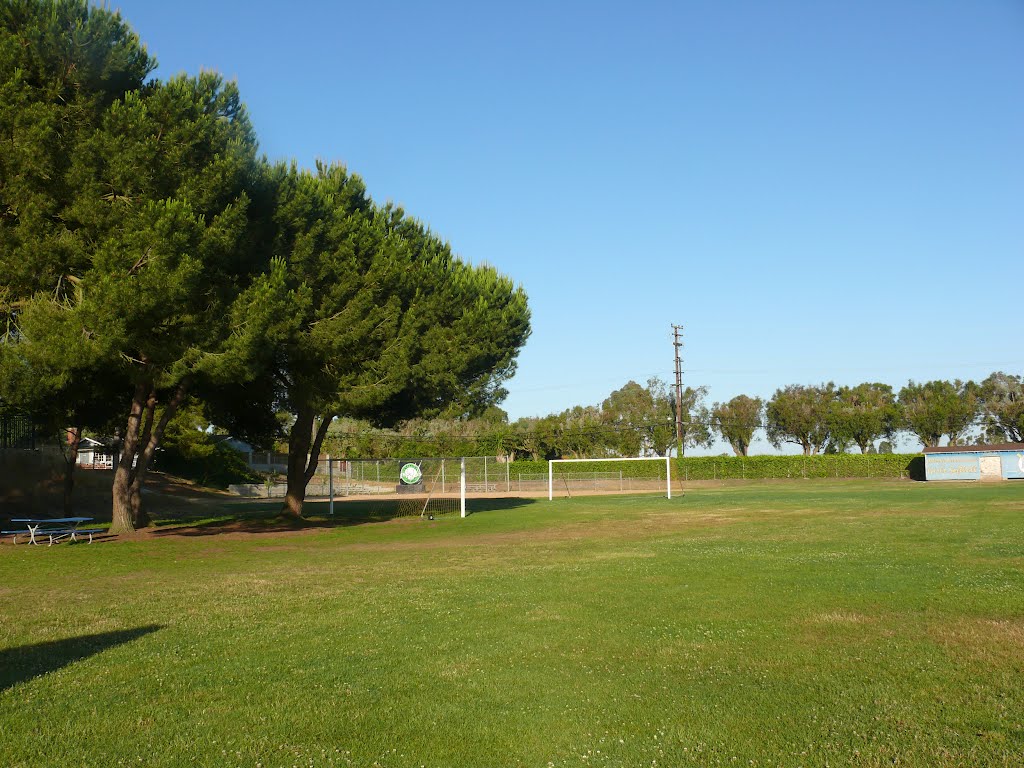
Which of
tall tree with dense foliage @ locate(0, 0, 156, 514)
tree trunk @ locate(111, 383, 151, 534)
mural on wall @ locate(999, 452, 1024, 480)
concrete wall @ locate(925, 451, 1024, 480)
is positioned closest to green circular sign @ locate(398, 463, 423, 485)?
tree trunk @ locate(111, 383, 151, 534)

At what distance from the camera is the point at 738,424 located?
115m

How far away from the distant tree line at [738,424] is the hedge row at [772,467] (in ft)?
32.5

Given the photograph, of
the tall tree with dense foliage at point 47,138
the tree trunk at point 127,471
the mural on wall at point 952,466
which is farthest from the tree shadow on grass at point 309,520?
the mural on wall at point 952,466

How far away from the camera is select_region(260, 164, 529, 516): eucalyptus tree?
26062 mm

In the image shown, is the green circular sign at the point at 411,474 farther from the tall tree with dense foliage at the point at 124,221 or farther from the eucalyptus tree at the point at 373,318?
the tall tree with dense foliage at the point at 124,221

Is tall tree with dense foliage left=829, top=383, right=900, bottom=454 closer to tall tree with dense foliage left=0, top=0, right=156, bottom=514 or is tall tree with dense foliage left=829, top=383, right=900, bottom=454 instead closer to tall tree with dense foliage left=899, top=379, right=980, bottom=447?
tall tree with dense foliage left=899, top=379, right=980, bottom=447

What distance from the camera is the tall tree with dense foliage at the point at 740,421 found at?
115 metres

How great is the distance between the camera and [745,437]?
376ft

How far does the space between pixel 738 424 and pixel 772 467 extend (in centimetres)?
3551

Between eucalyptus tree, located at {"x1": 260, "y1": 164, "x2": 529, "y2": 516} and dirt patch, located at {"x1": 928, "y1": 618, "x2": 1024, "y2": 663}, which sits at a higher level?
eucalyptus tree, located at {"x1": 260, "y1": 164, "x2": 529, "y2": 516}

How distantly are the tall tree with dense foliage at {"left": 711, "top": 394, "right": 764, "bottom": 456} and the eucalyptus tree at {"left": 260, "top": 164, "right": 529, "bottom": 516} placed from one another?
8128cm

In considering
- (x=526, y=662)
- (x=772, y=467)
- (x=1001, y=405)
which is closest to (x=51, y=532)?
(x=526, y=662)

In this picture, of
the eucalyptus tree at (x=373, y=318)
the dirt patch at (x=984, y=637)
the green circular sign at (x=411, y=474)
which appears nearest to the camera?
the dirt patch at (x=984, y=637)

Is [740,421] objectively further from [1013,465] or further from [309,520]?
[309,520]
